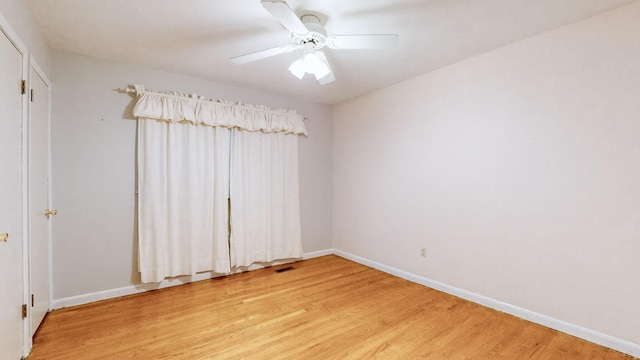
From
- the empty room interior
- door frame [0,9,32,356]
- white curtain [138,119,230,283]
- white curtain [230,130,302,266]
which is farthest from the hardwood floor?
white curtain [230,130,302,266]

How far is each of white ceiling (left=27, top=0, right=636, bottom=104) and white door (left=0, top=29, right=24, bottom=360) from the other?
0.65m

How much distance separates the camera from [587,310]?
206 cm

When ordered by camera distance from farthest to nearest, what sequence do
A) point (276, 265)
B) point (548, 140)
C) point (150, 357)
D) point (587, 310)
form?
point (276, 265)
point (548, 140)
point (587, 310)
point (150, 357)

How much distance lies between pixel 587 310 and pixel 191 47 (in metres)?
3.94

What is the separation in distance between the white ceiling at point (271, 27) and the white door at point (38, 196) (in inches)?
22.4

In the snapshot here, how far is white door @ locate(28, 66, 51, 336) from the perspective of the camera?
200cm

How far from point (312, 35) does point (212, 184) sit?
84.4 inches

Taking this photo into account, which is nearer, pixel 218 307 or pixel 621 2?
pixel 621 2

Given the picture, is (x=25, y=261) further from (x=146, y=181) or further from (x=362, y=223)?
(x=362, y=223)

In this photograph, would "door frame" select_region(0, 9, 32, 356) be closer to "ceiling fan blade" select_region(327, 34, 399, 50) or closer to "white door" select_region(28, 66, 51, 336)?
"white door" select_region(28, 66, 51, 336)

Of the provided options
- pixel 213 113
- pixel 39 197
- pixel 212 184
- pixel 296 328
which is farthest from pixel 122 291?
pixel 213 113

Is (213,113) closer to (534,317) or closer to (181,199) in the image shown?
(181,199)

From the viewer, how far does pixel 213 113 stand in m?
3.29

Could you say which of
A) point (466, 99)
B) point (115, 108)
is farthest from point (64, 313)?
point (466, 99)
